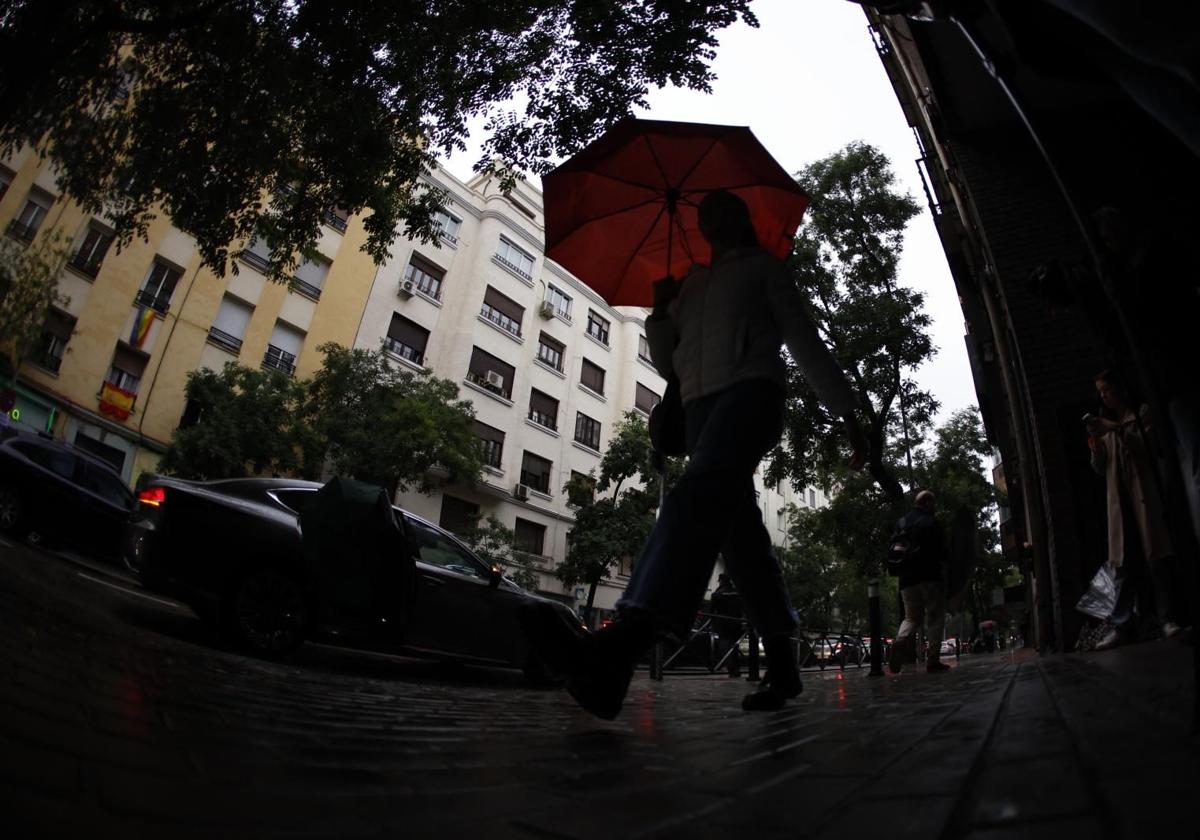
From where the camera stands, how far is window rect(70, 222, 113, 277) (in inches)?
623

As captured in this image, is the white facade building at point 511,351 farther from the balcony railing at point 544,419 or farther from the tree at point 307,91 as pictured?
the tree at point 307,91

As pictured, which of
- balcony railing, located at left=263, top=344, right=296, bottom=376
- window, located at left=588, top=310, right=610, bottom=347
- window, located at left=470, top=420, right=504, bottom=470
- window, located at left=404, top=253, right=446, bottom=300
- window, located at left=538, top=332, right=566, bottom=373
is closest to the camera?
balcony railing, located at left=263, top=344, right=296, bottom=376

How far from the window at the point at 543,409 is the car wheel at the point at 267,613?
77.9 ft

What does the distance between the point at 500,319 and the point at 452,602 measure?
24.0 m

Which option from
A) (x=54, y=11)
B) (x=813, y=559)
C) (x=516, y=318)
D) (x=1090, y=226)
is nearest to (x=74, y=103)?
(x=54, y=11)

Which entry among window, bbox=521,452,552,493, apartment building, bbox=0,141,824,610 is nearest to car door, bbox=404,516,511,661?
apartment building, bbox=0,141,824,610

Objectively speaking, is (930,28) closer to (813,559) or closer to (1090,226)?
(1090,226)

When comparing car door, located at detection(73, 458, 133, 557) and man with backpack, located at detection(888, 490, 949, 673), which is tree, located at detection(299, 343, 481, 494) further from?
man with backpack, located at detection(888, 490, 949, 673)

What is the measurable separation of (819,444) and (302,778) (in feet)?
52.5

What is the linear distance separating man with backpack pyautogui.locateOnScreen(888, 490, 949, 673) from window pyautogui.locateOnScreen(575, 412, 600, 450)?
24.3 m

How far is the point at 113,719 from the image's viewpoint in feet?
3.67

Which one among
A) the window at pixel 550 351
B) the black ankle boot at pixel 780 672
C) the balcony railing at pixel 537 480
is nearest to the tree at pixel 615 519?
the balcony railing at pixel 537 480

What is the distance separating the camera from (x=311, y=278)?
22078mm

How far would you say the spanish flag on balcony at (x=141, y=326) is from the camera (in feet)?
57.2
